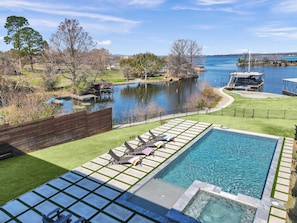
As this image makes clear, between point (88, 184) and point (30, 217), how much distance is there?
2.34m

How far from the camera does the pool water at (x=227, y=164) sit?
367 inches

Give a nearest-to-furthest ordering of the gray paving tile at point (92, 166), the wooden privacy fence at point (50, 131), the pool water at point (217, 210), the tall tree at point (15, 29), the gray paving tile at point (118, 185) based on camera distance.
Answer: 1. the pool water at point (217, 210)
2. the gray paving tile at point (118, 185)
3. the gray paving tile at point (92, 166)
4. the wooden privacy fence at point (50, 131)
5. the tall tree at point (15, 29)

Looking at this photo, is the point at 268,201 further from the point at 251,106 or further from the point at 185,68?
the point at 185,68

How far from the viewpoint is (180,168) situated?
35.0 feet

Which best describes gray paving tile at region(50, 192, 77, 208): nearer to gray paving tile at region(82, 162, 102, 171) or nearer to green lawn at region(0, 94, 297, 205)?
green lawn at region(0, 94, 297, 205)

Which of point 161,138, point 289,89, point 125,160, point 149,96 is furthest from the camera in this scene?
point 289,89

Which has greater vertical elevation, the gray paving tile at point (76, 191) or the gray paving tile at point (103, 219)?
the gray paving tile at point (76, 191)

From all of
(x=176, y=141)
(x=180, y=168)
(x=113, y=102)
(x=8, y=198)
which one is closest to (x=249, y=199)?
(x=180, y=168)

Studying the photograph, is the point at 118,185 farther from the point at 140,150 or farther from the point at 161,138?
the point at 161,138

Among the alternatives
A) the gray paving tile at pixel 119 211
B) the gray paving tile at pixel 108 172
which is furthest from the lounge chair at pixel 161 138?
the gray paving tile at pixel 119 211

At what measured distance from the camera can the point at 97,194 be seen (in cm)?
801

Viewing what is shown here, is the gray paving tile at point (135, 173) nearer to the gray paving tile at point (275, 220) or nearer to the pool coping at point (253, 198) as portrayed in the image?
the pool coping at point (253, 198)

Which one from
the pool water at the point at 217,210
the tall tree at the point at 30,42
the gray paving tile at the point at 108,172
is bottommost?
the pool water at the point at 217,210

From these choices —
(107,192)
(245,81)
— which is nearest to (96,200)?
(107,192)
